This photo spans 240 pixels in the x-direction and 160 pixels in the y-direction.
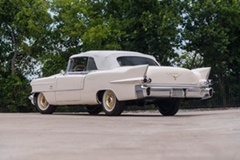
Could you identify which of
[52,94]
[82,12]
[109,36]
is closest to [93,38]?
[109,36]

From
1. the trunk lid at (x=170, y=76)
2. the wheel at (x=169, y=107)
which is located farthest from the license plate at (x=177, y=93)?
the wheel at (x=169, y=107)

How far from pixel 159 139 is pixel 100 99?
265 inches

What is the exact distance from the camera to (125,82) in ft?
39.9

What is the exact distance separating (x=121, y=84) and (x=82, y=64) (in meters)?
2.00

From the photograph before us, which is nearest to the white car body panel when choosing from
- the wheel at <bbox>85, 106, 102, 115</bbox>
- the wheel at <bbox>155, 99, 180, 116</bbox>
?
the wheel at <bbox>155, 99, 180, 116</bbox>

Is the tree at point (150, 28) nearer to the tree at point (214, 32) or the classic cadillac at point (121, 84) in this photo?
the tree at point (214, 32)

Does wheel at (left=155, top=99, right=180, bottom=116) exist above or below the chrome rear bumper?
below

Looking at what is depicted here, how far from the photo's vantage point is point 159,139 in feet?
21.7

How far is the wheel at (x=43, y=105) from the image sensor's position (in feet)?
50.2

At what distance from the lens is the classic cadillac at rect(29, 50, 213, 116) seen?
12.1m

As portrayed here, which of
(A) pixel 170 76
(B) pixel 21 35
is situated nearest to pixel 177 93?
(A) pixel 170 76

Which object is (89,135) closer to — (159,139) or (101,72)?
(159,139)

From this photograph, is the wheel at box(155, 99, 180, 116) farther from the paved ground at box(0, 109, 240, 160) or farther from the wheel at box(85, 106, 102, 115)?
the paved ground at box(0, 109, 240, 160)

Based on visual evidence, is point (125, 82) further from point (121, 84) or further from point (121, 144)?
point (121, 144)
